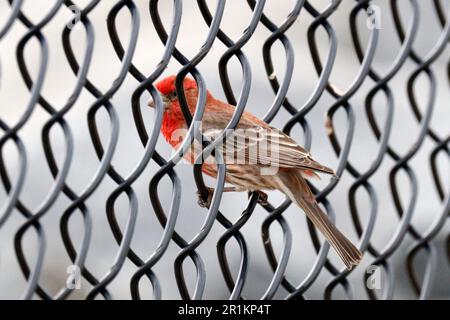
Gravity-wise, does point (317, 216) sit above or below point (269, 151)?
below

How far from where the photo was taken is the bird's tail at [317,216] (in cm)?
361

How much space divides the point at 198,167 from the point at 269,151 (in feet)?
4.30

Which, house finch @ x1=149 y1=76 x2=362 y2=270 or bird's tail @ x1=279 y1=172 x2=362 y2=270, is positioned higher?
house finch @ x1=149 y1=76 x2=362 y2=270

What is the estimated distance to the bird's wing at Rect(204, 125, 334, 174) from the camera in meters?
3.65

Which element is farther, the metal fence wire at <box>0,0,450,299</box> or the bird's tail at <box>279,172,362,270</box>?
the bird's tail at <box>279,172,362,270</box>

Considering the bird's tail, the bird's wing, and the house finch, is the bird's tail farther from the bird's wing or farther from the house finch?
the bird's wing

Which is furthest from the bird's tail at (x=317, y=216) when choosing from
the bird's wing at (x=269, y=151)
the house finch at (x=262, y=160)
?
the bird's wing at (x=269, y=151)

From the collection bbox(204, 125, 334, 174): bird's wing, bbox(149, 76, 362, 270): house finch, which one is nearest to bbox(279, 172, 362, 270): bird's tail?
bbox(149, 76, 362, 270): house finch

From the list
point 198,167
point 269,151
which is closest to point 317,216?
point 269,151

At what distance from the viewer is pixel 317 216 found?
3836mm

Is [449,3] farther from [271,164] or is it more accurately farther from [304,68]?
[271,164]

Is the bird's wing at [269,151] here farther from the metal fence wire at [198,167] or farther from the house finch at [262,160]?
the metal fence wire at [198,167]

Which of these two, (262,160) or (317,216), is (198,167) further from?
(262,160)

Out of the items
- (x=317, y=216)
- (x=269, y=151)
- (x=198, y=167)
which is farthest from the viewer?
(x=269, y=151)
